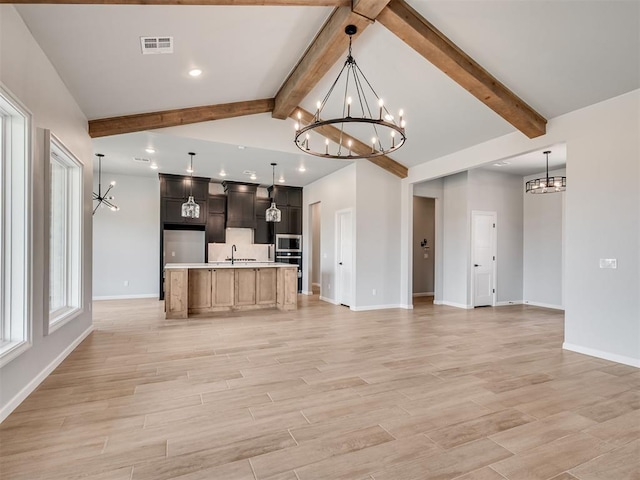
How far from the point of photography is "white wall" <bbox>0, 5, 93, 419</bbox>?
101 inches

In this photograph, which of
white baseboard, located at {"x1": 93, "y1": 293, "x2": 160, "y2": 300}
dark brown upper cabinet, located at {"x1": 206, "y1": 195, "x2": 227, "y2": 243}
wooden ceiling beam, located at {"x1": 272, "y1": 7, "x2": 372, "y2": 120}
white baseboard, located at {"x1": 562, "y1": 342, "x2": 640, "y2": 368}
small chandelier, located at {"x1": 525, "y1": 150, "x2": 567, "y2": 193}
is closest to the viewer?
wooden ceiling beam, located at {"x1": 272, "y1": 7, "x2": 372, "y2": 120}

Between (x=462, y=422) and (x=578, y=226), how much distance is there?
3239mm

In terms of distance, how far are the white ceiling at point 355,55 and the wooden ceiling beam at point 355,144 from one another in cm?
32

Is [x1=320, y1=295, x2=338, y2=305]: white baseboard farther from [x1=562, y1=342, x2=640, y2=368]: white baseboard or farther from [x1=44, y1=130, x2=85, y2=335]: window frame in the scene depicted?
[x1=44, y1=130, x2=85, y2=335]: window frame

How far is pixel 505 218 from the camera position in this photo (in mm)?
8016

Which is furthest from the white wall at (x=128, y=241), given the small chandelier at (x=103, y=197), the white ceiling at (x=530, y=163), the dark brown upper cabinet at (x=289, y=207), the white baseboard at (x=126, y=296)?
the white ceiling at (x=530, y=163)

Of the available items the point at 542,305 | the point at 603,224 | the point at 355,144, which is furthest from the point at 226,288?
the point at 542,305

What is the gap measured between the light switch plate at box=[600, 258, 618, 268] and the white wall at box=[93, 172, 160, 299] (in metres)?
8.78

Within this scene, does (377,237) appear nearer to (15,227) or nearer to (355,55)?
(355,55)

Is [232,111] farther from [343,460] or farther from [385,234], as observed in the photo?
[343,460]

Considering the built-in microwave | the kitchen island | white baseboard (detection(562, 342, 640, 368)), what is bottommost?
white baseboard (detection(562, 342, 640, 368))

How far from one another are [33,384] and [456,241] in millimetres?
7474

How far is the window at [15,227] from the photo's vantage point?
9.05 ft

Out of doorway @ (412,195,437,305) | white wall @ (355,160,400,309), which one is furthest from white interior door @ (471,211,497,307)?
doorway @ (412,195,437,305)
